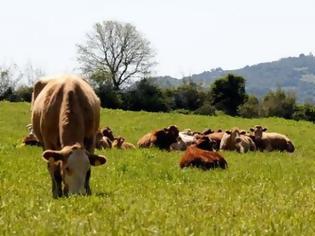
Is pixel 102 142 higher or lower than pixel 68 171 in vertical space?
lower

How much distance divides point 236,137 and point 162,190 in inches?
725

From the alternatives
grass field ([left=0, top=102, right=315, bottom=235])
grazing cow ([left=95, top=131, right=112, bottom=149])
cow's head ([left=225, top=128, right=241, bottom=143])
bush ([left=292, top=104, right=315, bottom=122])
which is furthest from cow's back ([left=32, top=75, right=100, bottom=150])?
bush ([left=292, top=104, right=315, bottom=122])

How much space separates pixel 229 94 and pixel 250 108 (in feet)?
14.2

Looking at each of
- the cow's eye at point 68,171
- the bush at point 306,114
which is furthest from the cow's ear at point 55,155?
the bush at point 306,114

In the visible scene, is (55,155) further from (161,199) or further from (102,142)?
(102,142)

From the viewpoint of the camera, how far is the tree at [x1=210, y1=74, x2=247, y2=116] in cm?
8810

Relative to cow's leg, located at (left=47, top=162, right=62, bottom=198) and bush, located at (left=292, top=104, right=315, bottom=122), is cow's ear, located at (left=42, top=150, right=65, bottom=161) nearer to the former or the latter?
cow's leg, located at (left=47, top=162, right=62, bottom=198)

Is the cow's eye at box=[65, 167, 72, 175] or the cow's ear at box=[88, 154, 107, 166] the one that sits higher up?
the cow's ear at box=[88, 154, 107, 166]

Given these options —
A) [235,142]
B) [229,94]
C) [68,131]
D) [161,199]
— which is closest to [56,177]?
[68,131]

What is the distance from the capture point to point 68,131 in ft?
43.0

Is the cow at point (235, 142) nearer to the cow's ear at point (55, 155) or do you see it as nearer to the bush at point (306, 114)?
the cow's ear at point (55, 155)

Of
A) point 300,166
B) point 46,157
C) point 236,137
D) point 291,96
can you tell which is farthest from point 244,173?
point 291,96

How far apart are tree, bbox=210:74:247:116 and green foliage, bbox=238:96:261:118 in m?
1.07

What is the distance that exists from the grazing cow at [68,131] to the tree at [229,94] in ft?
242
